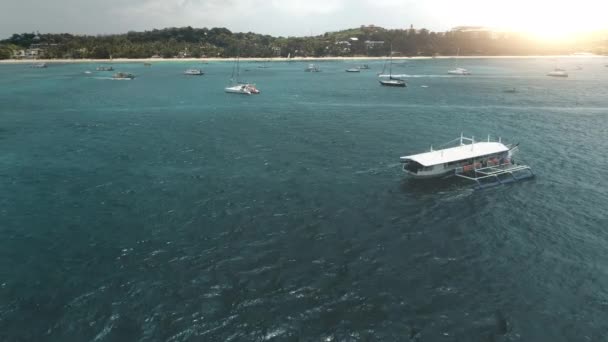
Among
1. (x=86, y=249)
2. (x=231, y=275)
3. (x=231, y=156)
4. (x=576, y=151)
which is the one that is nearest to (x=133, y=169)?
(x=231, y=156)

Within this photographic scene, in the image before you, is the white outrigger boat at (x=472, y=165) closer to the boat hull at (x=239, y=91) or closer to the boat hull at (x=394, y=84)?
the boat hull at (x=239, y=91)

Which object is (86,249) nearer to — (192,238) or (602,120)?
(192,238)

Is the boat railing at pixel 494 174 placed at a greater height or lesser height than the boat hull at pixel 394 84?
lesser

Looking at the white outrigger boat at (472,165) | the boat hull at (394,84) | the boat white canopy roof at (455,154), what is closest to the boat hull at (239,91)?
the boat hull at (394,84)

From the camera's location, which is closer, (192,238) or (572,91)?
(192,238)

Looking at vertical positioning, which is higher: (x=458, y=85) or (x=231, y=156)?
(x=458, y=85)

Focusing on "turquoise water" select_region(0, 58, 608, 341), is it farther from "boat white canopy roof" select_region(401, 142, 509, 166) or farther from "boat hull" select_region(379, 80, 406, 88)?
"boat hull" select_region(379, 80, 406, 88)
